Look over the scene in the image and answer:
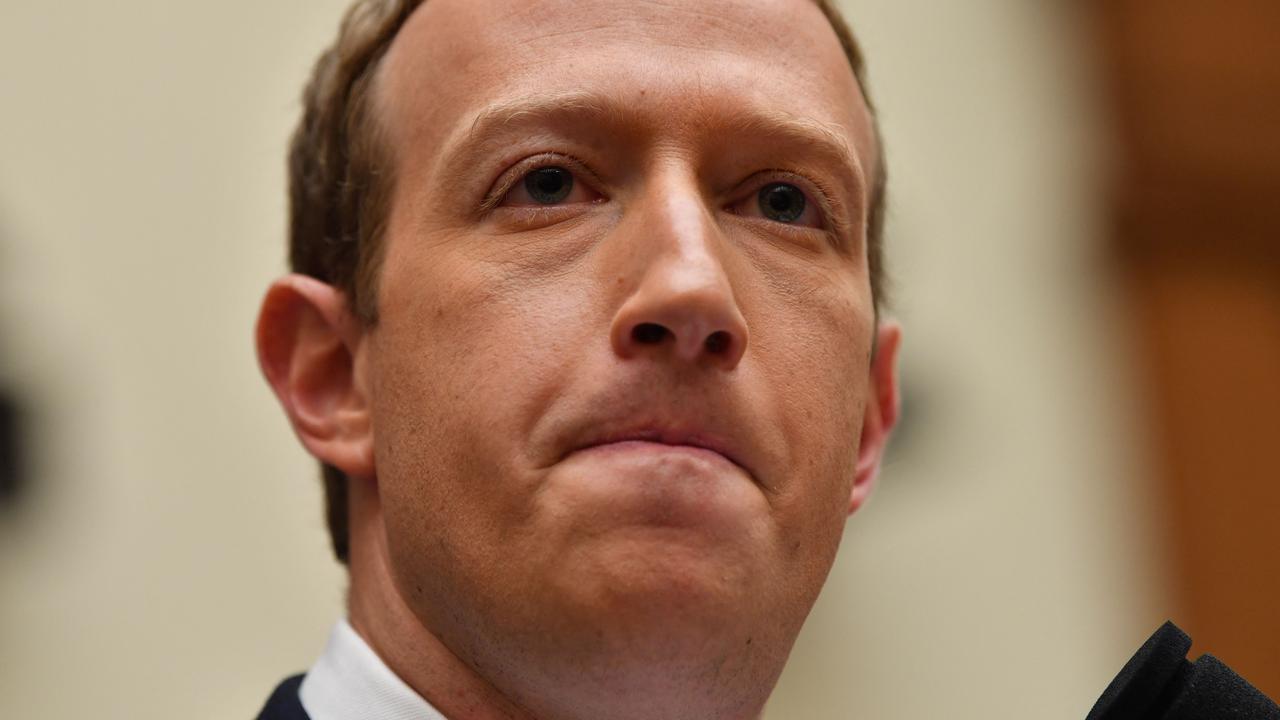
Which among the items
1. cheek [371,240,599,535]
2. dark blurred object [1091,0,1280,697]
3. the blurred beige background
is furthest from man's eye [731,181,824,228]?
dark blurred object [1091,0,1280,697]

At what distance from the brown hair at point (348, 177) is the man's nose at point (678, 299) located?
1.59 ft

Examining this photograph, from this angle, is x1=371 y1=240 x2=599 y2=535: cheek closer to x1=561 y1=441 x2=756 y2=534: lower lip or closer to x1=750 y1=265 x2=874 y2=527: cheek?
x1=561 y1=441 x2=756 y2=534: lower lip

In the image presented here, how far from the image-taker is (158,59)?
405 centimetres

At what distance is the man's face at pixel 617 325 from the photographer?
5.93 feet

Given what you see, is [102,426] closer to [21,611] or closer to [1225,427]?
[21,611]

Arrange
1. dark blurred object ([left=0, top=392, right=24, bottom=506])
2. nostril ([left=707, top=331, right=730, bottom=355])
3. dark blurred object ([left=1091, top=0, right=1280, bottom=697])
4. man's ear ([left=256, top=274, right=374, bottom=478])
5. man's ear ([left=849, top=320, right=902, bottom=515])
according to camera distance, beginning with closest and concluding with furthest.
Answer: nostril ([left=707, top=331, right=730, bottom=355]), man's ear ([left=256, top=274, right=374, bottom=478]), man's ear ([left=849, top=320, right=902, bottom=515]), dark blurred object ([left=0, top=392, right=24, bottom=506]), dark blurred object ([left=1091, top=0, right=1280, bottom=697])

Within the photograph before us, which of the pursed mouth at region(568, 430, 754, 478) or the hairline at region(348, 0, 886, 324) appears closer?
the pursed mouth at region(568, 430, 754, 478)

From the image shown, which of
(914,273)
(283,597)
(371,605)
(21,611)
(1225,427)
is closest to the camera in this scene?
(371,605)

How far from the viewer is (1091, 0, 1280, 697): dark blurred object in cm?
534

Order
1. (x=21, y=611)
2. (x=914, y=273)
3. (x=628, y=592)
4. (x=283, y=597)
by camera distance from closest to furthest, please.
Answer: (x=628, y=592), (x=21, y=611), (x=283, y=597), (x=914, y=273)

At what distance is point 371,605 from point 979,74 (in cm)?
404

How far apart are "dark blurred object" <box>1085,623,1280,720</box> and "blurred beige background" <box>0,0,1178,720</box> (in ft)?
6.85

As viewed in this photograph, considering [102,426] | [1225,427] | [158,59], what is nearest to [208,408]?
[102,426]

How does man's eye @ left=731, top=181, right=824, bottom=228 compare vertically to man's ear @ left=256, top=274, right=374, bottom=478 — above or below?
above
